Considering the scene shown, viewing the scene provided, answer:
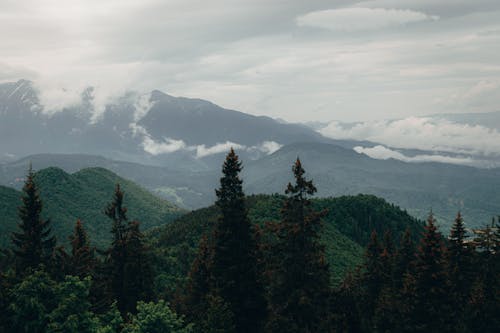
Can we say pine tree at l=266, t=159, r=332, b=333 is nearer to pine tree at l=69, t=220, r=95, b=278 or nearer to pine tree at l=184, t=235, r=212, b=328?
pine tree at l=184, t=235, r=212, b=328

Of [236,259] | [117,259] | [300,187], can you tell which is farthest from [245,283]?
[117,259]

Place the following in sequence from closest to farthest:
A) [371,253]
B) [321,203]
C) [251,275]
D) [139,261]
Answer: [251,275], [139,261], [371,253], [321,203]

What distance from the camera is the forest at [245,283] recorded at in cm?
3203

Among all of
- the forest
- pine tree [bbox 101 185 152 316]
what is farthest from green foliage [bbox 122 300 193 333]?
pine tree [bbox 101 185 152 316]

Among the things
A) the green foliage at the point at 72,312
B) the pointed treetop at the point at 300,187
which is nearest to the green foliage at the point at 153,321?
the green foliage at the point at 72,312

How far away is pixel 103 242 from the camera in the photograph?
618 feet

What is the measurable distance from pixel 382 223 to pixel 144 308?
6784 inches

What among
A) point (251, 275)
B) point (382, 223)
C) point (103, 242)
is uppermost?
point (251, 275)

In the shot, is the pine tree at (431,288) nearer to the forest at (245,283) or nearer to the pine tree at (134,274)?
the forest at (245,283)

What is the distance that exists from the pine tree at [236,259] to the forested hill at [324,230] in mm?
27361

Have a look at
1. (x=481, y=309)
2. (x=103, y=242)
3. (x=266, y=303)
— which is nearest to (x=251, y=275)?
(x=266, y=303)

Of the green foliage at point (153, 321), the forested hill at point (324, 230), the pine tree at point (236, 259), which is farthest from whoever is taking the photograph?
the forested hill at point (324, 230)

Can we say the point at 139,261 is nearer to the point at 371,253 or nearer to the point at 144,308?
the point at 144,308

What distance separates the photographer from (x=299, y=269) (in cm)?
3372
